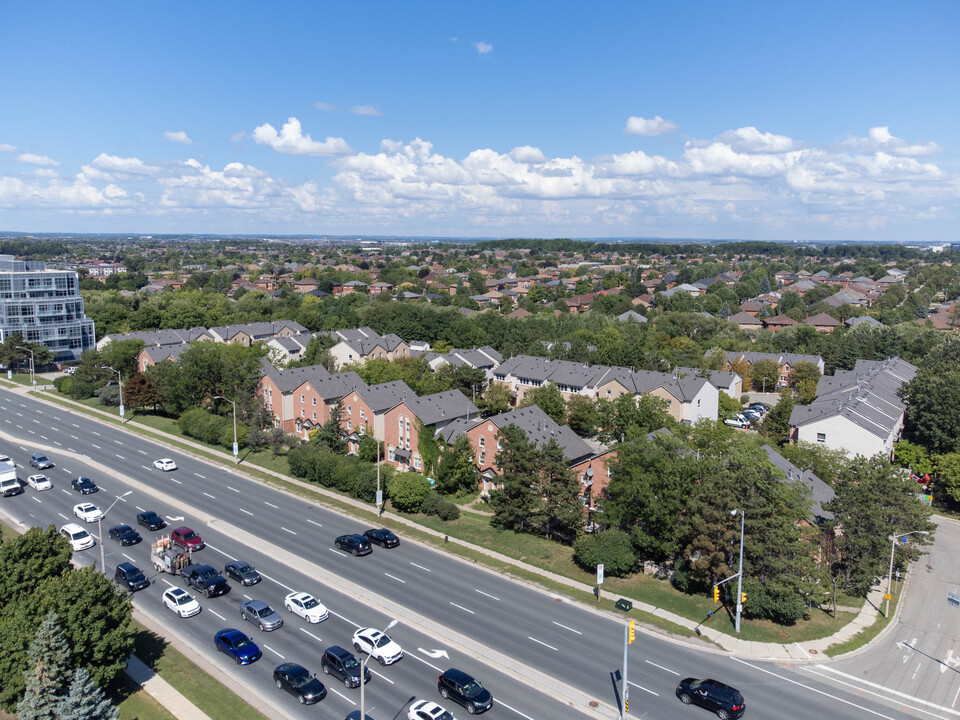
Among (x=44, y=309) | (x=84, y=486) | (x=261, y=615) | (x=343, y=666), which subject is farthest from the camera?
(x=44, y=309)

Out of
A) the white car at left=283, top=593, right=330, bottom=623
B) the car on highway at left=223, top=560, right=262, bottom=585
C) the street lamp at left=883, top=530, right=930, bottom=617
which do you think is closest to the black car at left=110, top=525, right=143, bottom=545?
the car on highway at left=223, top=560, right=262, bottom=585

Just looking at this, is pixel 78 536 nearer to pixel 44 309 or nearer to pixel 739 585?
pixel 739 585

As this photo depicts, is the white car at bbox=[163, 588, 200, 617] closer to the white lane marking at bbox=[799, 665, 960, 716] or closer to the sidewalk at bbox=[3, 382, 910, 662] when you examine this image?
the sidewalk at bbox=[3, 382, 910, 662]

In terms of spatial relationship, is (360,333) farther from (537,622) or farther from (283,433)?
(537,622)

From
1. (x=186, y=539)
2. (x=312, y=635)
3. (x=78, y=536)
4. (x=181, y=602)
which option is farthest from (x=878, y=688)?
(x=78, y=536)

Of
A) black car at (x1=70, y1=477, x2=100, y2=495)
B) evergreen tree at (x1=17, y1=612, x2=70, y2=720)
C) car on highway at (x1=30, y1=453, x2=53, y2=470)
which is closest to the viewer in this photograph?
evergreen tree at (x1=17, y1=612, x2=70, y2=720)

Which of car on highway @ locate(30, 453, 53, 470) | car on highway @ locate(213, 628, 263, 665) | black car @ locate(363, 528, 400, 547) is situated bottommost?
car on highway @ locate(30, 453, 53, 470)

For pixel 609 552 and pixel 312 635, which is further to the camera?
pixel 609 552
